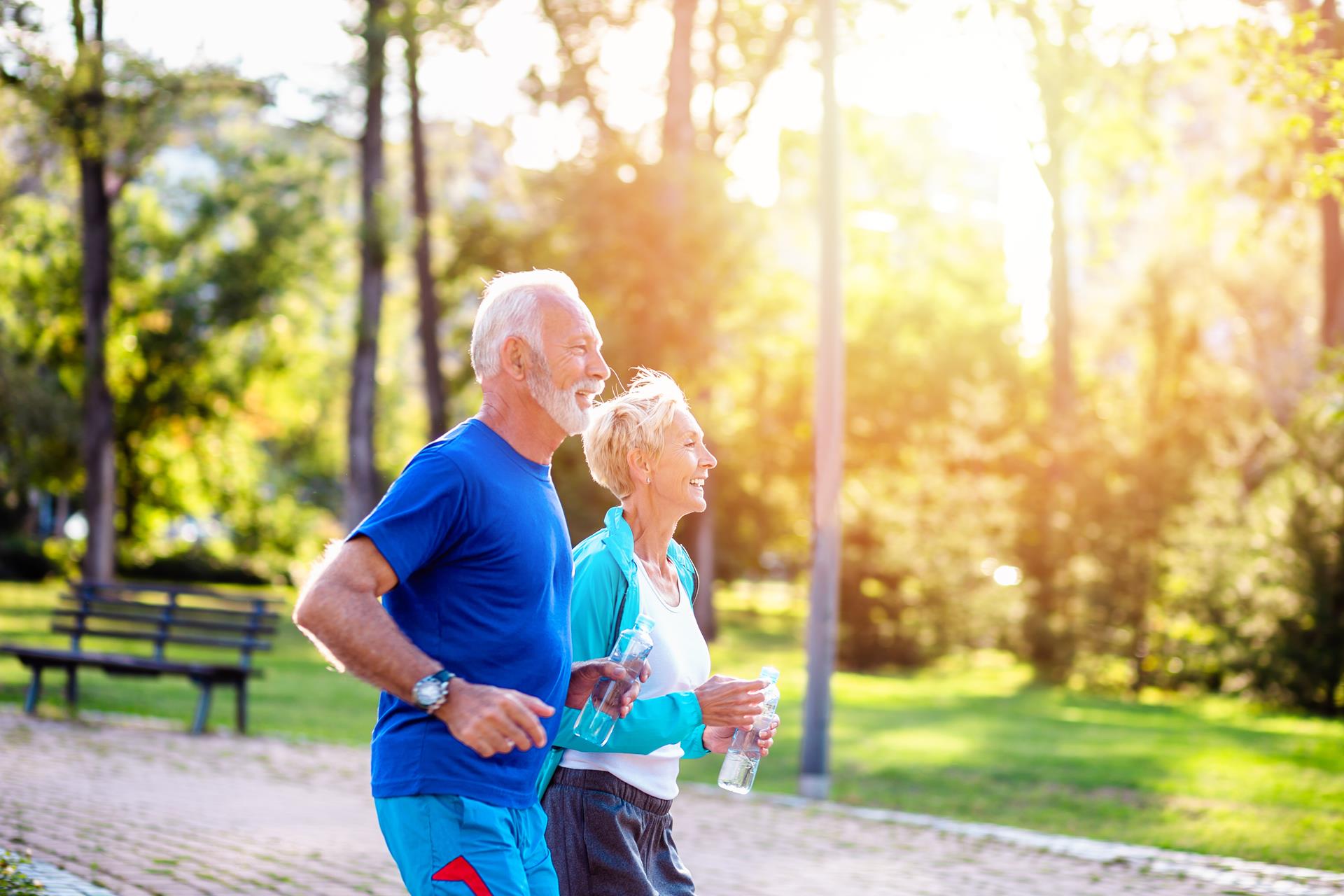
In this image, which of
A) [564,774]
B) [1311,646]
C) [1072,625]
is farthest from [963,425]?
[564,774]

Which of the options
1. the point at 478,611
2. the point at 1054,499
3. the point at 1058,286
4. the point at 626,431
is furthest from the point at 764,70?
the point at 478,611

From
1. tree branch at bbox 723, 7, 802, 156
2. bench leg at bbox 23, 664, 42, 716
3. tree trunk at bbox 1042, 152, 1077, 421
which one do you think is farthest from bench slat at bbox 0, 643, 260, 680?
tree branch at bbox 723, 7, 802, 156

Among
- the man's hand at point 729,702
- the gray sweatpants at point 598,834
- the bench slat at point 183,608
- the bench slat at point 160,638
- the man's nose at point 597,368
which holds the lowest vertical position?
the bench slat at point 160,638

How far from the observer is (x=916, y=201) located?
38500 millimetres

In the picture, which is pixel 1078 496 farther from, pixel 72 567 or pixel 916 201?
pixel 72 567

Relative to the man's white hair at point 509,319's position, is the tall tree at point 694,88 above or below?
above

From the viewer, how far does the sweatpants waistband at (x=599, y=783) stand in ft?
12.7

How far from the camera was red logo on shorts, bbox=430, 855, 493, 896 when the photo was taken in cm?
314

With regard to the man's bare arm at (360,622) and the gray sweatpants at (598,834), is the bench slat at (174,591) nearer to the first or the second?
the gray sweatpants at (598,834)

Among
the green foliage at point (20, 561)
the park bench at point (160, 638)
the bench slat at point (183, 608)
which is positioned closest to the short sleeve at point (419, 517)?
the park bench at point (160, 638)

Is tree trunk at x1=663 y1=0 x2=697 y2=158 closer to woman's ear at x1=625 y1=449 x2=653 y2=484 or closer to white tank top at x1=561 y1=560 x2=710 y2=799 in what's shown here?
woman's ear at x1=625 y1=449 x2=653 y2=484

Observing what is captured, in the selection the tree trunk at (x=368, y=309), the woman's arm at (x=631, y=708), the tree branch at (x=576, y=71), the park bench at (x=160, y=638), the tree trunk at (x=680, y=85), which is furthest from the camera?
the tree branch at (x=576, y=71)

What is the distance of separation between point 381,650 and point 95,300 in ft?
83.8

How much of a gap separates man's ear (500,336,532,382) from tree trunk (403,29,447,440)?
83.1ft
